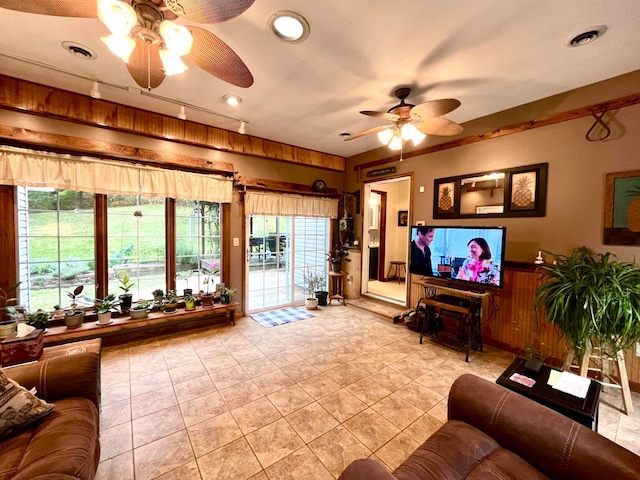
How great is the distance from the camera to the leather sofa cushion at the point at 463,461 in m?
1.12

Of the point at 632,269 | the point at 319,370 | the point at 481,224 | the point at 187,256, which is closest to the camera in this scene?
the point at 632,269

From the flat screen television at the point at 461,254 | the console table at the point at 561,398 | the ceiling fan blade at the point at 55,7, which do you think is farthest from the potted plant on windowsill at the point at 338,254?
the ceiling fan blade at the point at 55,7

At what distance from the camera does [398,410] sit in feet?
6.93

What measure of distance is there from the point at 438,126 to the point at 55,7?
2.78 m

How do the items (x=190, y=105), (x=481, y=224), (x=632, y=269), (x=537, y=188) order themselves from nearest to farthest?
1. (x=632, y=269)
2. (x=537, y=188)
3. (x=190, y=105)
4. (x=481, y=224)

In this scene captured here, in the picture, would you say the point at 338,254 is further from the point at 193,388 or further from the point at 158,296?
the point at 193,388

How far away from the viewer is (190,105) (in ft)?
10.3

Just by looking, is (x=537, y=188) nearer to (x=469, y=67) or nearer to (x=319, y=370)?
(x=469, y=67)

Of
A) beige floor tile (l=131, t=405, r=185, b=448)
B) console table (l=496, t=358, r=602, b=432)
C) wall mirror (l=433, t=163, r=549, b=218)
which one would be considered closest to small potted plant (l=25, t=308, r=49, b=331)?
beige floor tile (l=131, t=405, r=185, b=448)

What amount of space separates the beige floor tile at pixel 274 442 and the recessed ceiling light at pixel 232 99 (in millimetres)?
3210

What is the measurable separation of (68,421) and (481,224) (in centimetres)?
413

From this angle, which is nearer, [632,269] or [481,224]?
[632,269]

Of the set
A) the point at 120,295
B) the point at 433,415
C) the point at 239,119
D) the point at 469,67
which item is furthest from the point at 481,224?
the point at 120,295

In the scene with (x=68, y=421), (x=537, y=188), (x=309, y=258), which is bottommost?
(x=68, y=421)
